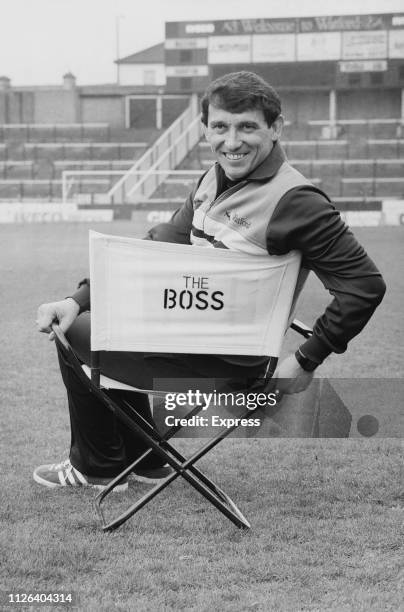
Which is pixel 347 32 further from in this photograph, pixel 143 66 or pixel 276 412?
pixel 276 412

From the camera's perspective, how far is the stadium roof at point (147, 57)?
7188 cm

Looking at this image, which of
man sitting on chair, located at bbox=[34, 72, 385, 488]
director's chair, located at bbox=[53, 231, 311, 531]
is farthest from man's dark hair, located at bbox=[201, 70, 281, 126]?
Result: director's chair, located at bbox=[53, 231, 311, 531]

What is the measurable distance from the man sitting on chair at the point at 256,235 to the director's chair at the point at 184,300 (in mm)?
82

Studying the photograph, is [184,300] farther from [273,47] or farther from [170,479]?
[273,47]

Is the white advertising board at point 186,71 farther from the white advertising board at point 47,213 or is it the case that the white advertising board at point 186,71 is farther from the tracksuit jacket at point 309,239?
the tracksuit jacket at point 309,239

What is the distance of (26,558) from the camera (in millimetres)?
2848

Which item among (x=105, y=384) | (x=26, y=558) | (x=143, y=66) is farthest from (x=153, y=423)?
(x=143, y=66)

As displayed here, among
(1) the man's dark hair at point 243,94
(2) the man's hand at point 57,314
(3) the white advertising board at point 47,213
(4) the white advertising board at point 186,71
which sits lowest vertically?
(3) the white advertising board at point 47,213

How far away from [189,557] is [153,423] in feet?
1.80

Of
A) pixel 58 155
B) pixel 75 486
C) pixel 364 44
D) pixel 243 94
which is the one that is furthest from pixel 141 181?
pixel 243 94

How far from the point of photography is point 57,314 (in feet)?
10.0

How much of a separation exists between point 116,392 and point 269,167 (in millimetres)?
840

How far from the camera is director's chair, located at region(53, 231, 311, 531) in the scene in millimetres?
2795

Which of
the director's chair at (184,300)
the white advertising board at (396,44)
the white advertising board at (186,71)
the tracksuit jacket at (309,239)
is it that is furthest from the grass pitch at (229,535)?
the white advertising board at (396,44)
